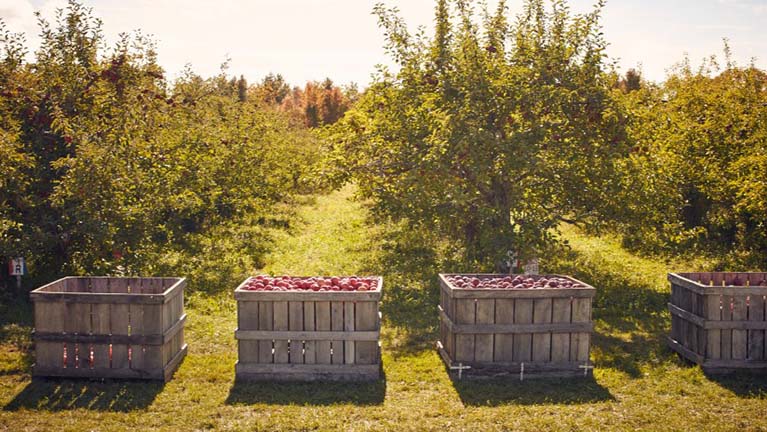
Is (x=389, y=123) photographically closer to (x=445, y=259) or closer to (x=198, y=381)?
(x=445, y=259)

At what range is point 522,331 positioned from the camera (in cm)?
911

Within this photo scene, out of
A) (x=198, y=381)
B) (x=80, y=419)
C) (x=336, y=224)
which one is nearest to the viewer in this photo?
(x=80, y=419)

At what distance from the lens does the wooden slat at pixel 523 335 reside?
9.12 meters

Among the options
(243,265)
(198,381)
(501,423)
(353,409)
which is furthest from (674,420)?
(243,265)

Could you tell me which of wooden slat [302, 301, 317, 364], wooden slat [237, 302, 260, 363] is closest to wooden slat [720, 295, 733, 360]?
wooden slat [302, 301, 317, 364]

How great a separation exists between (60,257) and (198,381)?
545 centimetres

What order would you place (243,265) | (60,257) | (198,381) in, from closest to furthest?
(198,381) → (60,257) → (243,265)

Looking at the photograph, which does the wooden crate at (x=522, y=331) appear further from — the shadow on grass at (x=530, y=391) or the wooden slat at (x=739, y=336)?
the wooden slat at (x=739, y=336)

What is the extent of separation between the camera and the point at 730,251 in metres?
17.5

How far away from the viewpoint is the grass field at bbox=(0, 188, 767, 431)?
302 inches

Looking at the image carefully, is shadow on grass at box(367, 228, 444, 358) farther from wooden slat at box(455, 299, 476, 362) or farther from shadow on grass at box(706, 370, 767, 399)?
shadow on grass at box(706, 370, 767, 399)

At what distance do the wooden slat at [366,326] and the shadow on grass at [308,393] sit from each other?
0.33m

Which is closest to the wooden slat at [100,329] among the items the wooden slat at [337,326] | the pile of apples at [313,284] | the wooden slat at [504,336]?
the pile of apples at [313,284]

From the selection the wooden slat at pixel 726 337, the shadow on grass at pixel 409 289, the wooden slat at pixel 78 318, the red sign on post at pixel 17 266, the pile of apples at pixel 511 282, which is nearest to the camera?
the wooden slat at pixel 78 318
